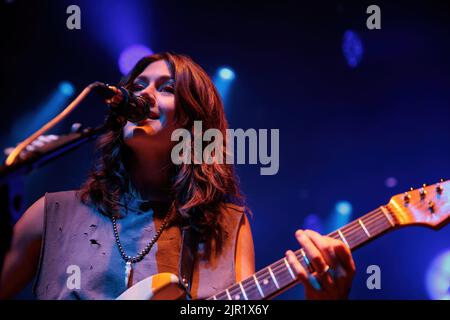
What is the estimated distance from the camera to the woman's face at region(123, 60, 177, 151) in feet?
6.19

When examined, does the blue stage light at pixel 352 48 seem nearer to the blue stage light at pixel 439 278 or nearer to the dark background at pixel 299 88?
the dark background at pixel 299 88

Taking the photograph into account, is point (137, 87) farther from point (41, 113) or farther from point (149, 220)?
point (41, 113)

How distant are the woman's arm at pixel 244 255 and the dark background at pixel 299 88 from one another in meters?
1.34

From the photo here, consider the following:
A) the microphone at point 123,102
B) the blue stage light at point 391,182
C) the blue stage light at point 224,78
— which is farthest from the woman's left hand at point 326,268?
the blue stage light at point 224,78

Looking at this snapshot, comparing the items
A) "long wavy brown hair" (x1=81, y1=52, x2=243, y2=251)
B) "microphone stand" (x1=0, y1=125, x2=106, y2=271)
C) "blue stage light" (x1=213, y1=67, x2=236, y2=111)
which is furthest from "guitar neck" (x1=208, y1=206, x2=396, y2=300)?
"blue stage light" (x1=213, y1=67, x2=236, y2=111)

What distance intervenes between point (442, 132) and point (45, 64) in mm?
3146

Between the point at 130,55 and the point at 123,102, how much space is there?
1.99 meters

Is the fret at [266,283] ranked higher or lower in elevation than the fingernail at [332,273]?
lower

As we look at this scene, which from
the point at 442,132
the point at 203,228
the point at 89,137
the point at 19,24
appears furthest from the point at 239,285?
the point at 19,24

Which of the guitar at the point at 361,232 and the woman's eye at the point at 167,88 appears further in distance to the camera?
the woman's eye at the point at 167,88

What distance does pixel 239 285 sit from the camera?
1541mm

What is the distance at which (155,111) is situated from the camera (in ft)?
6.34

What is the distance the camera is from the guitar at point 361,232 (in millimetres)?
1418
